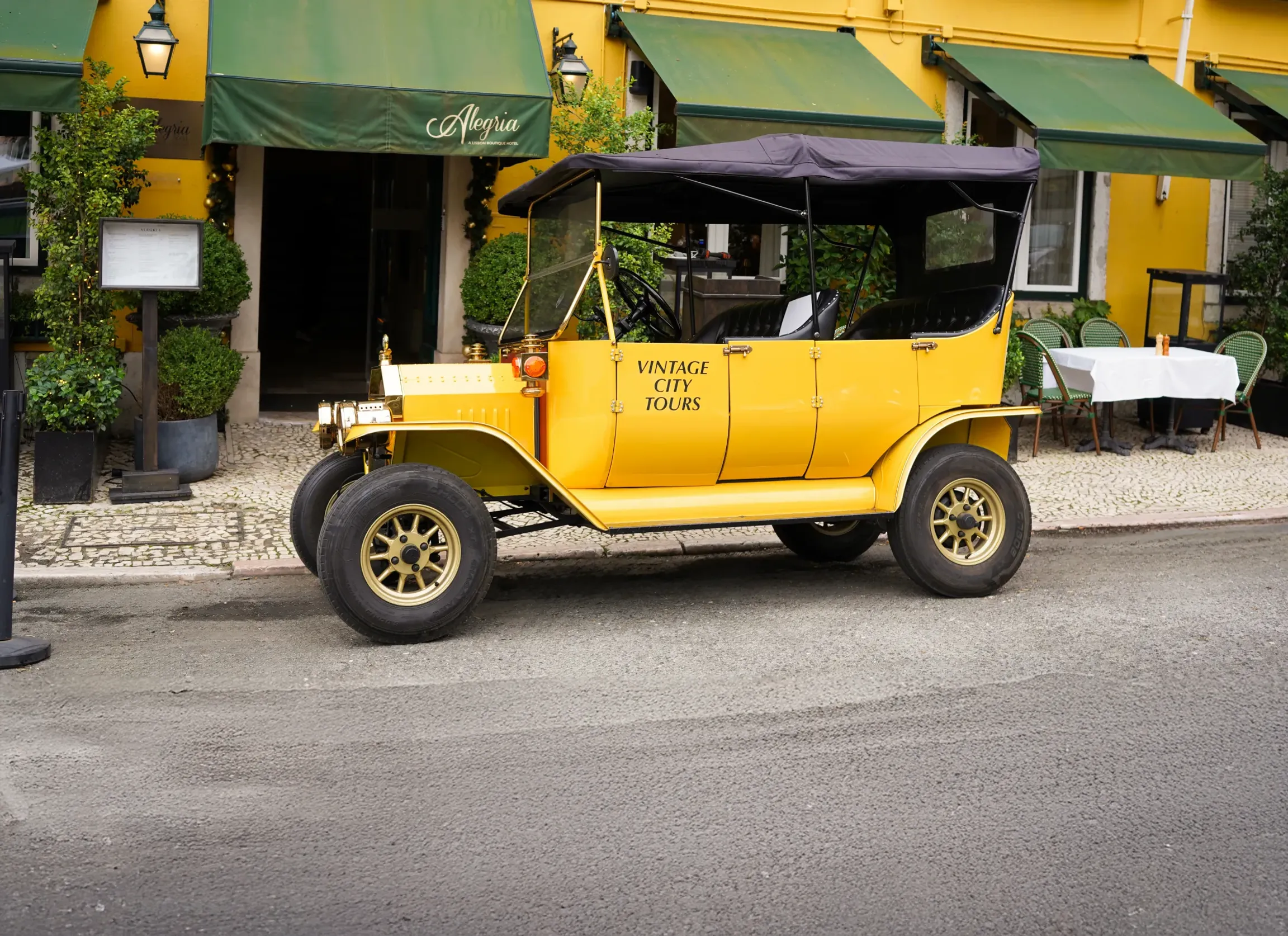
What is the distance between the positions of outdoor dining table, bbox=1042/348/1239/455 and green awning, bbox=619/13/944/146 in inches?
89.2

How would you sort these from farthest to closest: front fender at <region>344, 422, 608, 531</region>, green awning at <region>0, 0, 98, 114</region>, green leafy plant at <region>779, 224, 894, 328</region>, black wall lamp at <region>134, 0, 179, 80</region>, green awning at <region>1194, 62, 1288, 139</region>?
green awning at <region>1194, 62, 1288, 139</region> → black wall lamp at <region>134, 0, 179, 80</region> → green awning at <region>0, 0, 98, 114</region> → green leafy plant at <region>779, 224, 894, 328</region> → front fender at <region>344, 422, 608, 531</region>

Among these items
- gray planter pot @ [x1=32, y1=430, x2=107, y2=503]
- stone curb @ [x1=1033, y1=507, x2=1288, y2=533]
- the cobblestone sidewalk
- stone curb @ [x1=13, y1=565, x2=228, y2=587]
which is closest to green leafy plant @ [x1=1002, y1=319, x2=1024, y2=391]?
the cobblestone sidewalk

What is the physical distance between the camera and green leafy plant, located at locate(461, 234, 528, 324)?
11.0 metres

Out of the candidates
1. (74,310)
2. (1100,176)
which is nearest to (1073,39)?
(1100,176)

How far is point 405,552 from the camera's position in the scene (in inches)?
235

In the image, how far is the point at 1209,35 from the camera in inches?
555

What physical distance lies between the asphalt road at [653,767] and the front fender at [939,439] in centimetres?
59

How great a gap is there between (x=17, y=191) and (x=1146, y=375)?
9236 mm

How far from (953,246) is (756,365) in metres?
1.70

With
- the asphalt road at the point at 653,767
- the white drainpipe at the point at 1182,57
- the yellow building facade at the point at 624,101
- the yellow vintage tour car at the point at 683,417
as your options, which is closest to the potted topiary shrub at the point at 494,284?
the yellow building facade at the point at 624,101

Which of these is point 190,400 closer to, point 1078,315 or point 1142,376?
point 1142,376

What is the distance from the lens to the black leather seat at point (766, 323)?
6.80 m

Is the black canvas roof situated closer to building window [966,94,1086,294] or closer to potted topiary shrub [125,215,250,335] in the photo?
potted topiary shrub [125,215,250,335]

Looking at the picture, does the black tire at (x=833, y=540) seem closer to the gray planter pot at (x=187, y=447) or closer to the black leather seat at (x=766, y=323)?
the black leather seat at (x=766, y=323)
